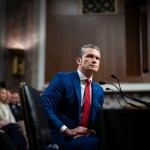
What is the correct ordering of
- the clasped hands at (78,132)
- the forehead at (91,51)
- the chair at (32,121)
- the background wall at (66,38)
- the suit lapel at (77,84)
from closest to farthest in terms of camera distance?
the chair at (32,121) → the clasped hands at (78,132) → the suit lapel at (77,84) → the forehead at (91,51) → the background wall at (66,38)

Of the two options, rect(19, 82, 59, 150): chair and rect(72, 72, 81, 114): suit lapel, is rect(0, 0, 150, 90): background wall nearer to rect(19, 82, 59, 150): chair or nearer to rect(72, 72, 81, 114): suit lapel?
rect(72, 72, 81, 114): suit lapel

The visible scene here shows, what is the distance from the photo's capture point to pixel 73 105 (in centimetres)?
221

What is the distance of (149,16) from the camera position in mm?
6324

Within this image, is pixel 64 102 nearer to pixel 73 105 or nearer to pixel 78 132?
pixel 73 105

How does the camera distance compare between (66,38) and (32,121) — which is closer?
(32,121)

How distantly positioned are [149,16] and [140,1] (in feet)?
1.33

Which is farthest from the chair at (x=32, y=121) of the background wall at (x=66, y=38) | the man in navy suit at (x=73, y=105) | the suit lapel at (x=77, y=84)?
the background wall at (x=66, y=38)

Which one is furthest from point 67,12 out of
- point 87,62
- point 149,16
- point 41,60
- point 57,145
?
point 57,145

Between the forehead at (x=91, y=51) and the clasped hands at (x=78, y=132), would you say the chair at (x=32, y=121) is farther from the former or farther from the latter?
the forehead at (x=91, y=51)

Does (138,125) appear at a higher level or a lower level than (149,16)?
lower

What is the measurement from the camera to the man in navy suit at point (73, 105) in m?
2.06

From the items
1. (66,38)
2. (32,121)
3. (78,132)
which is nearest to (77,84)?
(78,132)

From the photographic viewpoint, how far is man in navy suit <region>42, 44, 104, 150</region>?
206 centimetres

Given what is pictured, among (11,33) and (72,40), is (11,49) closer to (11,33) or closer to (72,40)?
(11,33)
